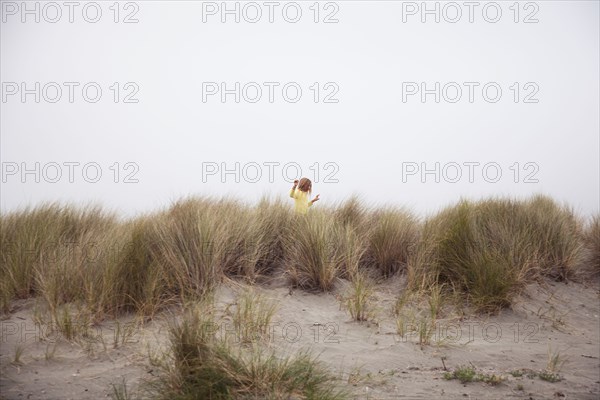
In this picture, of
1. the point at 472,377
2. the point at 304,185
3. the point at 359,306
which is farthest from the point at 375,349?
the point at 304,185

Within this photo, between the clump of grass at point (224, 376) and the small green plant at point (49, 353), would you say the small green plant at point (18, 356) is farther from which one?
the clump of grass at point (224, 376)

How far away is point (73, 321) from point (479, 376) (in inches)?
145

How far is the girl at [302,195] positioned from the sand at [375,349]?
1853mm

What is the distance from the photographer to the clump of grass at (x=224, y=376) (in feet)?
9.04

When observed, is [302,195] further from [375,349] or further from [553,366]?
[553,366]

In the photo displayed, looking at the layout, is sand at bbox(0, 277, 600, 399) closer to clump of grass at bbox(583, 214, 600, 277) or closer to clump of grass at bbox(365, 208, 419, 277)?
clump of grass at bbox(365, 208, 419, 277)

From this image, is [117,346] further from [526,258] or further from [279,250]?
[526,258]

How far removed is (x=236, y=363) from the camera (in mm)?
2885

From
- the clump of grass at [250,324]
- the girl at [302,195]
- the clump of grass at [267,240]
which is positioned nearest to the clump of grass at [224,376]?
the clump of grass at [250,324]

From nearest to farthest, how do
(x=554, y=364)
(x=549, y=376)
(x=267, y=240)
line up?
(x=549, y=376) → (x=554, y=364) → (x=267, y=240)

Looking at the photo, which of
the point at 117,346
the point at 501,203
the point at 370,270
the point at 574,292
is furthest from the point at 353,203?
the point at 117,346

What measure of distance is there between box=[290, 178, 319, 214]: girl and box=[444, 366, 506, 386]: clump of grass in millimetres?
3863

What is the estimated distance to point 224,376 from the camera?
2.80 meters

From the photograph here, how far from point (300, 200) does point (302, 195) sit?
0.11m
